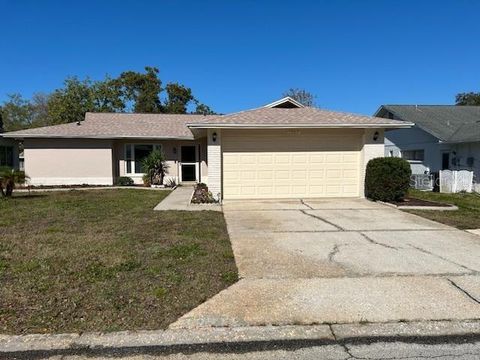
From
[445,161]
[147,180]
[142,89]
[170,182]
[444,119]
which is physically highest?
[142,89]

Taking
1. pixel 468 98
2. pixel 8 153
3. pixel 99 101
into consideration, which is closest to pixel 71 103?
pixel 99 101

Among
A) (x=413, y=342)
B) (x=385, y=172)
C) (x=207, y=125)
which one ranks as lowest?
(x=413, y=342)

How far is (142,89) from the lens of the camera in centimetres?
4878

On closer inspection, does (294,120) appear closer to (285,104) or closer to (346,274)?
(285,104)

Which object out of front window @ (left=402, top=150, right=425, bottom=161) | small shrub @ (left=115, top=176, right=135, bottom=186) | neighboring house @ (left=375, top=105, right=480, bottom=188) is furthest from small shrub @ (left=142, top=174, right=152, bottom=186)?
front window @ (left=402, top=150, right=425, bottom=161)

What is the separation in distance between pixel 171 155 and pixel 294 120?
28.4 ft

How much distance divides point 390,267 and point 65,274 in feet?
14.8

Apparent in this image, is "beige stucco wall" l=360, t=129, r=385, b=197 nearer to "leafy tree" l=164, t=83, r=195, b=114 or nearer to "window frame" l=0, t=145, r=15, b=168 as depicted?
"window frame" l=0, t=145, r=15, b=168

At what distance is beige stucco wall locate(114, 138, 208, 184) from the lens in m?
20.4

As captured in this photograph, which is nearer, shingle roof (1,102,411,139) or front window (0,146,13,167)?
shingle roof (1,102,411,139)

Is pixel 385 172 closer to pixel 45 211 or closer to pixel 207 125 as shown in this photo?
pixel 207 125

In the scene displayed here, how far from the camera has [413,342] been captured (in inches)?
141

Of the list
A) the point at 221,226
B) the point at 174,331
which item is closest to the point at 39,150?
the point at 221,226

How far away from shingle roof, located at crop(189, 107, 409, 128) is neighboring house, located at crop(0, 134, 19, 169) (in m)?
16.0
